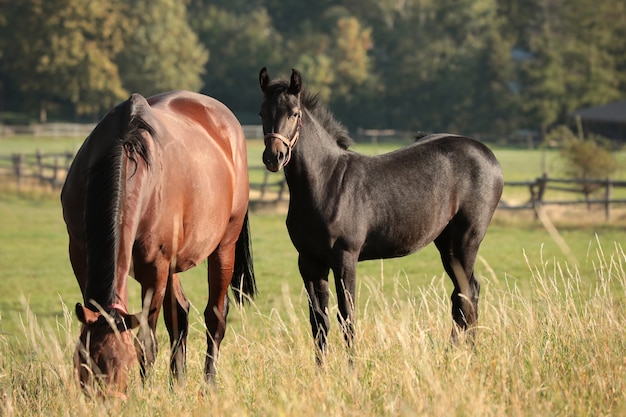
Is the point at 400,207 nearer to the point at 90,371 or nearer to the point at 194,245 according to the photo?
the point at 194,245

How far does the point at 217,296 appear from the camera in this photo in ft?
19.0

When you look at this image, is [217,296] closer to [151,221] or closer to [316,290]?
[316,290]

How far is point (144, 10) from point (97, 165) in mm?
59653

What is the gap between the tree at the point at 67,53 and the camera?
57531 millimetres

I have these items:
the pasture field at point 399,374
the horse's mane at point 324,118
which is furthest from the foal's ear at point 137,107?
the pasture field at point 399,374

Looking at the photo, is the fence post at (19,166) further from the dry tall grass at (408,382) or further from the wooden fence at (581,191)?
the dry tall grass at (408,382)

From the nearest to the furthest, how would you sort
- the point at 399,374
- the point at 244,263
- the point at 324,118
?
the point at 399,374, the point at 324,118, the point at 244,263

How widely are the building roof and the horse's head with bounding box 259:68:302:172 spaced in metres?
39.4

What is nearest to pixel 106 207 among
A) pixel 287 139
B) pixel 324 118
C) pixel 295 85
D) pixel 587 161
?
pixel 287 139

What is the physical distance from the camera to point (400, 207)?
19.1 feet

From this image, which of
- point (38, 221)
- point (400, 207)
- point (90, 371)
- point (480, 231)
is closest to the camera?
point (90, 371)

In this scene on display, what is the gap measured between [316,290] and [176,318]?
0.86 metres

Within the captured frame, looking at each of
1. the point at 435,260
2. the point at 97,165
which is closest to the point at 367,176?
the point at 97,165

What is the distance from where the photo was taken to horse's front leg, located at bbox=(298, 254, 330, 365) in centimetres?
549
